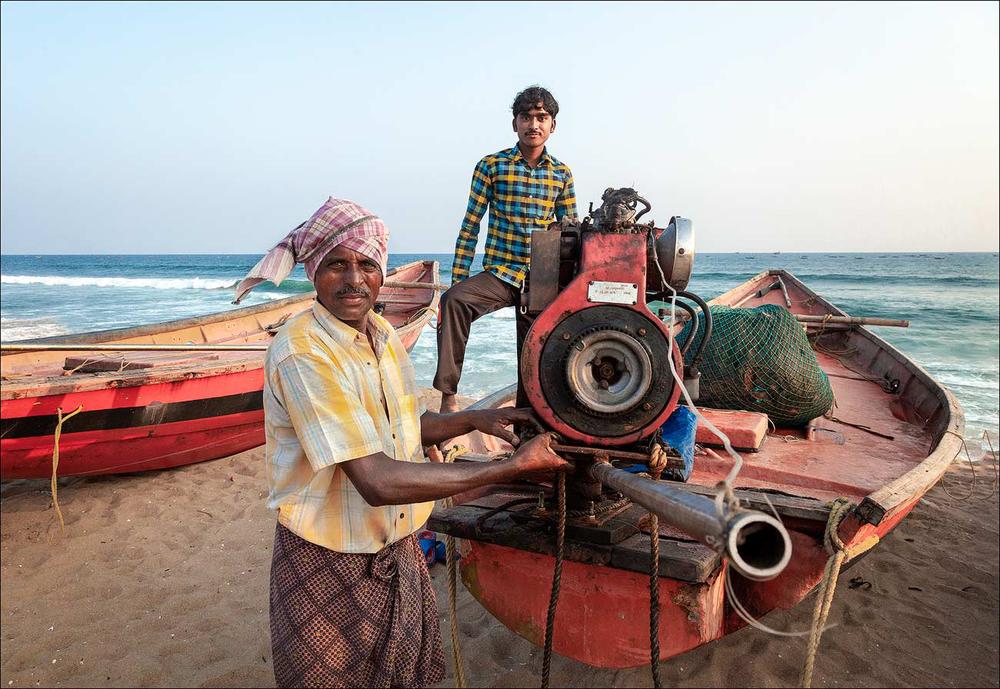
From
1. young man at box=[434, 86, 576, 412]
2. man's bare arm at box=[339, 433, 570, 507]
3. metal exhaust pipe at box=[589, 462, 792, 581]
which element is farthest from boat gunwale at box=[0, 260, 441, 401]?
metal exhaust pipe at box=[589, 462, 792, 581]

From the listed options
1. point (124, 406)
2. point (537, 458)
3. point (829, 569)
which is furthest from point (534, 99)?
point (124, 406)

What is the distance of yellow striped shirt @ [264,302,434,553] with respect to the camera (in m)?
1.58

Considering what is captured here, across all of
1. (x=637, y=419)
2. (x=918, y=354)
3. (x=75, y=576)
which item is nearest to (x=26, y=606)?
(x=75, y=576)

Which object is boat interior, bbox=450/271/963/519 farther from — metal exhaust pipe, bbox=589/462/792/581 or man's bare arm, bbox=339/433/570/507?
Result: man's bare arm, bbox=339/433/570/507

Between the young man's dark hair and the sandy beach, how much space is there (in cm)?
310

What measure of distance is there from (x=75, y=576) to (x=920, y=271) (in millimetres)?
43508

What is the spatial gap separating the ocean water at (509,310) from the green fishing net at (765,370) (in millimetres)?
2889

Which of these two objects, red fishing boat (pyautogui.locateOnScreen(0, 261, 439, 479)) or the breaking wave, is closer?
red fishing boat (pyautogui.locateOnScreen(0, 261, 439, 479))

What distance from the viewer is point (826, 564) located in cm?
241

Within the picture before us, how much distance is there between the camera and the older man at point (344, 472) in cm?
160

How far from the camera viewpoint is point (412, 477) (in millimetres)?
1583

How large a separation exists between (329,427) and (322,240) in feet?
1.92

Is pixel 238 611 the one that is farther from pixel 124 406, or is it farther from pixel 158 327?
pixel 158 327

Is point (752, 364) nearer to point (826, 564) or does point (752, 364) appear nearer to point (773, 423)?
point (773, 423)
